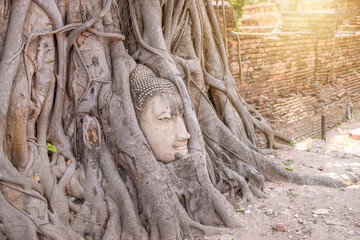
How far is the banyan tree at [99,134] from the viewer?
3.38 m

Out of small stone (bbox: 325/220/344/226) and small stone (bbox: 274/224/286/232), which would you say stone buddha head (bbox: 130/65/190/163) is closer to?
small stone (bbox: 274/224/286/232)

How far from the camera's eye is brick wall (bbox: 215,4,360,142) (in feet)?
23.1

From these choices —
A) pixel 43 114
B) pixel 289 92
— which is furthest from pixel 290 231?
pixel 289 92

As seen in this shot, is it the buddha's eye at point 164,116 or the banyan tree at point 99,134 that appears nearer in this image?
the banyan tree at point 99,134

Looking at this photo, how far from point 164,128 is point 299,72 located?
481 cm

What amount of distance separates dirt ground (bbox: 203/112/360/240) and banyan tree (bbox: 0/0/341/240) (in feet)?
0.74

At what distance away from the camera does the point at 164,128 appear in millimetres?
4035

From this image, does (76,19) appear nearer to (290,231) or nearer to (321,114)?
(290,231)

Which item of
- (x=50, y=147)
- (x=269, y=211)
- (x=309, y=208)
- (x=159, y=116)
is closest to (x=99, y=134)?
(x=50, y=147)

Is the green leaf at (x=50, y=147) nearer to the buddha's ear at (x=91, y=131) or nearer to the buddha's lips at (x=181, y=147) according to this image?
the buddha's ear at (x=91, y=131)

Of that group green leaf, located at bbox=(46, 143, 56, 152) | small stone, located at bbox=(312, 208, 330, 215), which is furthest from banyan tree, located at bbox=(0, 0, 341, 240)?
small stone, located at bbox=(312, 208, 330, 215)

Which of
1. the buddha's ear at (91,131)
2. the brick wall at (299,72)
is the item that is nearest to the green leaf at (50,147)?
the buddha's ear at (91,131)

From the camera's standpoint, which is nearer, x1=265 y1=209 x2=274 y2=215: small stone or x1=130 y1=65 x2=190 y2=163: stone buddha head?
x1=130 y1=65 x2=190 y2=163: stone buddha head

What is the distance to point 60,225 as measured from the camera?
130 inches
